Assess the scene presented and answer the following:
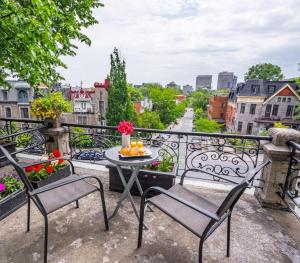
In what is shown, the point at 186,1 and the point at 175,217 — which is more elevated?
the point at 186,1

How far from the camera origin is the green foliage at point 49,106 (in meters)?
3.09

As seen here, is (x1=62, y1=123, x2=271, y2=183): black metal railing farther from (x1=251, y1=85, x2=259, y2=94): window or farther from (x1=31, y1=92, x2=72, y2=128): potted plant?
(x1=251, y1=85, x2=259, y2=94): window

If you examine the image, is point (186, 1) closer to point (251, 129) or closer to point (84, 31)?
point (84, 31)

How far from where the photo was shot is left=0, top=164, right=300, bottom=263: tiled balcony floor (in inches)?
64.5

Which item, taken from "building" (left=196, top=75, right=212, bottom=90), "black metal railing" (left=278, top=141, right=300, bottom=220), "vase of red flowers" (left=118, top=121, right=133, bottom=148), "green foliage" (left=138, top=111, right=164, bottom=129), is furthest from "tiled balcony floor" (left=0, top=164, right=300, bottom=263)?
"building" (left=196, top=75, right=212, bottom=90)

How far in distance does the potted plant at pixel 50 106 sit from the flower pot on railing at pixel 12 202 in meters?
1.45

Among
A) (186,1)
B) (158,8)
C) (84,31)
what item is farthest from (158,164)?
(84,31)

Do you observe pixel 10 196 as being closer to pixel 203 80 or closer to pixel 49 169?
pixel 49 169

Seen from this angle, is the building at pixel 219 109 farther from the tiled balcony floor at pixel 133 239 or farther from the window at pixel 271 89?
the tiled balcony floor at pixel 133 239

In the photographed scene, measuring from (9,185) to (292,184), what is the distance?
3.78 m

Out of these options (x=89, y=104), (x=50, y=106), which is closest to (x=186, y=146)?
(x=50, y=106)

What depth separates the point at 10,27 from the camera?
2107mm

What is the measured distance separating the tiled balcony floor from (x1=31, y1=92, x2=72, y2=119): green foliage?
1731 millimetres

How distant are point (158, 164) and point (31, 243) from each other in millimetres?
1768
